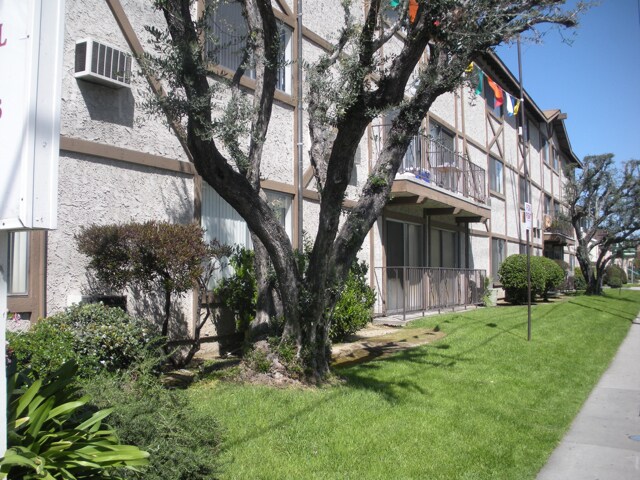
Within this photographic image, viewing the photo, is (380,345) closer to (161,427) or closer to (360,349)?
(360,349)

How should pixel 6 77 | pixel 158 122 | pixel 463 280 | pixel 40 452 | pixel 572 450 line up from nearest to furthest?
pixel 6 77 → pixel 40 452 → pixel 572 450 → pixel 158 122 → pixel 463 280

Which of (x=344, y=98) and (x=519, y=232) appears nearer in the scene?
(x=344, y=98)

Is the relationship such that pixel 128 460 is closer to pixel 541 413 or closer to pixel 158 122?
pixel 541 413

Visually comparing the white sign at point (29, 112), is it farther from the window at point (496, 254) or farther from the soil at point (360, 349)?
the window at point (496, 254)

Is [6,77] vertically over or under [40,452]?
over

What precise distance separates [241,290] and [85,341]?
3.52 meters

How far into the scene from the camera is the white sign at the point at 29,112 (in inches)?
124

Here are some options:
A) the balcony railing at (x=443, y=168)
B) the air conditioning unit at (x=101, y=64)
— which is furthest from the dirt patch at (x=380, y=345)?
the air conditioning unit at (x=101, y=64)

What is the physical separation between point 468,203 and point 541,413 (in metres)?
11.3

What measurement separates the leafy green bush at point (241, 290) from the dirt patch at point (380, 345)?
1.52 m

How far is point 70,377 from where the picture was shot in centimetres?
404

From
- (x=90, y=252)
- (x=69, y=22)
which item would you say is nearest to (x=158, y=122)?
(x=69, y=22)

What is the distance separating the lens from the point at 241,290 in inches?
376

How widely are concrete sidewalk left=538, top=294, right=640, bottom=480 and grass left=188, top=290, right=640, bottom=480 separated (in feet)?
0.51
